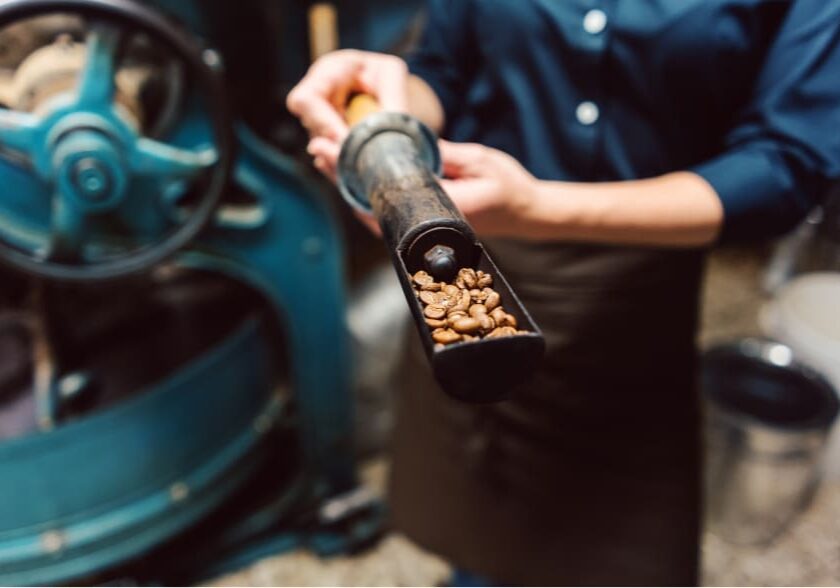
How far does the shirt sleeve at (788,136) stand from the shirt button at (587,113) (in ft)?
0.33

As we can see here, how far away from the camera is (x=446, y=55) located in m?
0.76

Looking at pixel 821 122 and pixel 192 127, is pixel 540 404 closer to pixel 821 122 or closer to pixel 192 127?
pixel 821 122

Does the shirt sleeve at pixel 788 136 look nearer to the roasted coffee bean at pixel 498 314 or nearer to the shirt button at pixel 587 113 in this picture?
the shirt button at pixel 587 113

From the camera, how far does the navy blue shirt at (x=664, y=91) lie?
587mm

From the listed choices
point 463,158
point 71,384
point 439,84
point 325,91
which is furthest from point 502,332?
point 71,384

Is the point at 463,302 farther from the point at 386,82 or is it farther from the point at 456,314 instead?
the point at 386,82

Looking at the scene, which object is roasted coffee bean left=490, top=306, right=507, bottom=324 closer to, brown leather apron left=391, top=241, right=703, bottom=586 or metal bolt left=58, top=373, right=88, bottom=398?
brown leather apron left=391, top=241, right=703, bottom=586

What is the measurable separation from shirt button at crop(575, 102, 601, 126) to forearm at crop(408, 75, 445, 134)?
13 cm

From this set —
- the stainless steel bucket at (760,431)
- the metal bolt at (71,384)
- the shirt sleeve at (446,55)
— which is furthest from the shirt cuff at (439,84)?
the stainless steel bucket at (760,431)

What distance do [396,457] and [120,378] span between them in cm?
41

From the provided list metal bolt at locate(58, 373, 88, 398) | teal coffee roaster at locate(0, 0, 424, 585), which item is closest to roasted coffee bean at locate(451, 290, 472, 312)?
teal coffee roaster at locate(0, 0, 424, 585)

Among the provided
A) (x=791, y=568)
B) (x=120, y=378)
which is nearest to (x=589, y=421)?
(x=791, y=568)

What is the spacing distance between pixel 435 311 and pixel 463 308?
0.05 ft

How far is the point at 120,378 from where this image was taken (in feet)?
3.40
